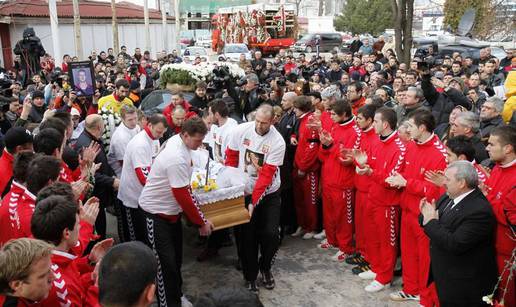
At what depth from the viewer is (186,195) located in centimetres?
→ 476

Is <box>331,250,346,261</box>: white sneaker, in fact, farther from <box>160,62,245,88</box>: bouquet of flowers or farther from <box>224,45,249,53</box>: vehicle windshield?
<box>224,45,249,53</box>: vehicle windshield

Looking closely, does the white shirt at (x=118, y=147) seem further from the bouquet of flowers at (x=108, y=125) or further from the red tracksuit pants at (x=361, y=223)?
the red tracksuit pants at (x=361, y=223)

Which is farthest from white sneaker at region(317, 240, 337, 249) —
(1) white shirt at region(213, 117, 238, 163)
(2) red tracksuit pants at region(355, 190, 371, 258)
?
(1) white shirt at region(213, 117, 238, 163)

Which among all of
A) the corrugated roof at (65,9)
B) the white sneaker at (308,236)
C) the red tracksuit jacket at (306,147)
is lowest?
the white sneaker at (308,236)

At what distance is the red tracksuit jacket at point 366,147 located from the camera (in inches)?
236

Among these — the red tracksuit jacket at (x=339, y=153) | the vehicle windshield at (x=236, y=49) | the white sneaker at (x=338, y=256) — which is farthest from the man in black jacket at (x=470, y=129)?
the vehicle windshield at (x=236, y=49)

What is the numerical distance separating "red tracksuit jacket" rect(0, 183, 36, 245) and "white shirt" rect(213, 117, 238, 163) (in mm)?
2965

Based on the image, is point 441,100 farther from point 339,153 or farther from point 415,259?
point 415,259

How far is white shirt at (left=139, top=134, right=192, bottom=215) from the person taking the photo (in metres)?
4.74

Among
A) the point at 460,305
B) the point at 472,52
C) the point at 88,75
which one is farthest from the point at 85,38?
the point at 460,305

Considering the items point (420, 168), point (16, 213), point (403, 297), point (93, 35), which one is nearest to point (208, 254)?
point (403, 297)

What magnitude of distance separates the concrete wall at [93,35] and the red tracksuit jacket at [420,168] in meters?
26.2

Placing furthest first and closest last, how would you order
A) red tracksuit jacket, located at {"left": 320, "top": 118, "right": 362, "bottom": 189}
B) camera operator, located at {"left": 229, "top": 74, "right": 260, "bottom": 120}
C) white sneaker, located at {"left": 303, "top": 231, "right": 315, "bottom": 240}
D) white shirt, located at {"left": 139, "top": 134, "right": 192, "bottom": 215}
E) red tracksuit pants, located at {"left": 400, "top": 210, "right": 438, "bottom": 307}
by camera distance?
camera operator, located at {"left": 229, "top": 74, "right": 260, "bottom": 120} → white sneaker, located at {"left": 303, "top": 231, "right": 315, "bottom": 240} → red tracksuit jacket, located at {"left": 320, "top": 118, "right": 362, "bottom": 189} → red tracksuit pants, located at {"left": 400, "top": 210, "right": 438, "bottom": 307} → white shirt, located at {"left": 139, "top": 134, "right": 192, "bottom": 215}

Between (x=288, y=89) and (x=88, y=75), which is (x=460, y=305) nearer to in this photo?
(x=288, y=89)
